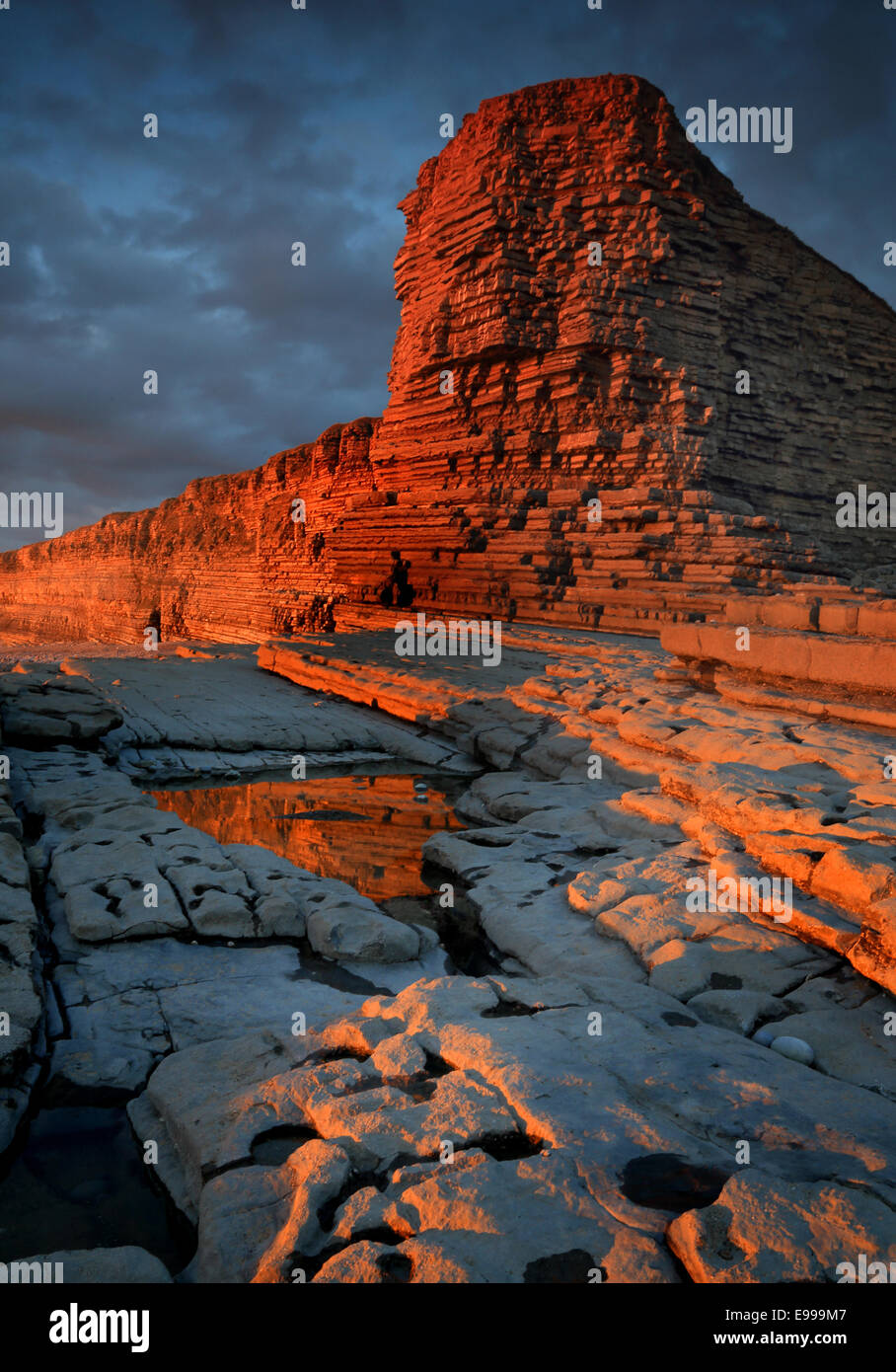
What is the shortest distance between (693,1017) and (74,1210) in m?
1.60

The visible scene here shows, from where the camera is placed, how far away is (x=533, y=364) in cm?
1389

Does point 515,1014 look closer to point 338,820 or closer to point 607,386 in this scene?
point 338,820

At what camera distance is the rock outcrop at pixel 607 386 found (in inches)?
473

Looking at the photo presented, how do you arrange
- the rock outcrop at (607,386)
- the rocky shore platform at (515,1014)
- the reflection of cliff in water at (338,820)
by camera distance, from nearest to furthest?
1. the rocky shore platform at (515,1014)
2. the reflection of cliff in water at (338,820)
3. the rock outcrop at (607,386)

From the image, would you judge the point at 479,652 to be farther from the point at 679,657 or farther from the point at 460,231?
the point at 460,231

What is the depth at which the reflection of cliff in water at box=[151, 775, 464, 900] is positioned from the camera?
12.6 feet

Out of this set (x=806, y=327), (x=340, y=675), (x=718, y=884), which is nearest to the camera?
(x=718, y=884)

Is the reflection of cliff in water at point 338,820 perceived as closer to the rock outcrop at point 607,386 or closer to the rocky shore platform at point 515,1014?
the rocky shore platform at point 515,1014

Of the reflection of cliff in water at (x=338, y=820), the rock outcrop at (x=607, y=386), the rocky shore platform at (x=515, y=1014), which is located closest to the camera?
the rocky shore platform at (x=515, y=1014)

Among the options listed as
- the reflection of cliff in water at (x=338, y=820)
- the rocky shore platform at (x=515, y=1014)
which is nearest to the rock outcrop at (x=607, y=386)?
the reflection of cliff in water at (x=338, y=820)

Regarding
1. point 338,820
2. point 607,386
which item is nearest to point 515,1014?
point 338,820

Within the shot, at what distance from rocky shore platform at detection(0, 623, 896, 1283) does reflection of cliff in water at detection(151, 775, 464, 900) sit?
0.11m

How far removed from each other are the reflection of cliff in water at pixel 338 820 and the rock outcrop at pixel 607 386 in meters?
6.44

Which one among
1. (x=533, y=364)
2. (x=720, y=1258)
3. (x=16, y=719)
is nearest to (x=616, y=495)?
(x=533, y=364)
